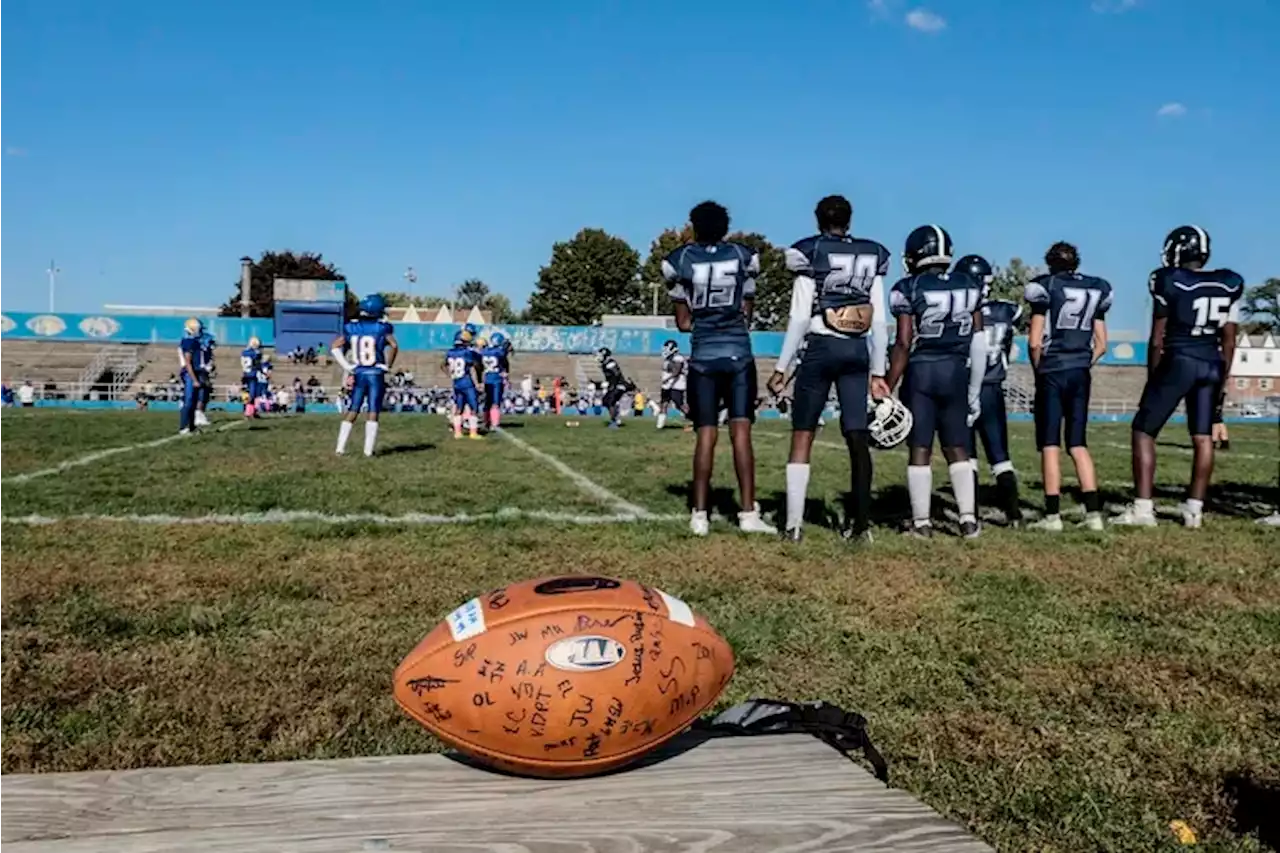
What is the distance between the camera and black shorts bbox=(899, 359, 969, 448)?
277 inches

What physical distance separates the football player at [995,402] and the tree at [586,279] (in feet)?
249

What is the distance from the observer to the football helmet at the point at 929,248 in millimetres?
7109

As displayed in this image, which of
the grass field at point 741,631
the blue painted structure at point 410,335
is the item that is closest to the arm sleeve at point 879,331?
the grass field at point 741,631

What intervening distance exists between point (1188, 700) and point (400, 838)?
9.26 ft

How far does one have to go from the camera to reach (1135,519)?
780 centimetres

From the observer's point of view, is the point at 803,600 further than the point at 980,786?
Yes

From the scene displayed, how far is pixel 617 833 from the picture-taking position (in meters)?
1.93

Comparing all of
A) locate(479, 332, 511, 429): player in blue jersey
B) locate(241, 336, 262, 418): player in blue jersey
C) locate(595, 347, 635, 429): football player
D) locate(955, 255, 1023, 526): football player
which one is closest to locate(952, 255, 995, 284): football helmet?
locate(955, 255, 1023, 526): football player

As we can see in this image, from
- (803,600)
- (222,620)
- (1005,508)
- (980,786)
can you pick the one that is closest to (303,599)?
(222,620)

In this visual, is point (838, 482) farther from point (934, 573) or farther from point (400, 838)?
point (400, 838)

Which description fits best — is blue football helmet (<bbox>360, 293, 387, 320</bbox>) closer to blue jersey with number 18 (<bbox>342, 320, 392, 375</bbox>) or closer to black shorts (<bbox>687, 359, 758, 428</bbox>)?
blue jersey with number 18 (<bbox>342, 320, 392, 375</bbox>)

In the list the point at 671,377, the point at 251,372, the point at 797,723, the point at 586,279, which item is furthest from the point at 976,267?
the point at 586,279

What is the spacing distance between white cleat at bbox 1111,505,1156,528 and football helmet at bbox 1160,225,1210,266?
1.78 meters

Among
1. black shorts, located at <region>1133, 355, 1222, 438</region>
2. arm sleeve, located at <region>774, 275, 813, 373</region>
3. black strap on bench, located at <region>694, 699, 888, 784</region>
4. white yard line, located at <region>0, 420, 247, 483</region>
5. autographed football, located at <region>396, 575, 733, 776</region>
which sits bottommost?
white yard line, located at <region>0, 420, 247, 483</region>
